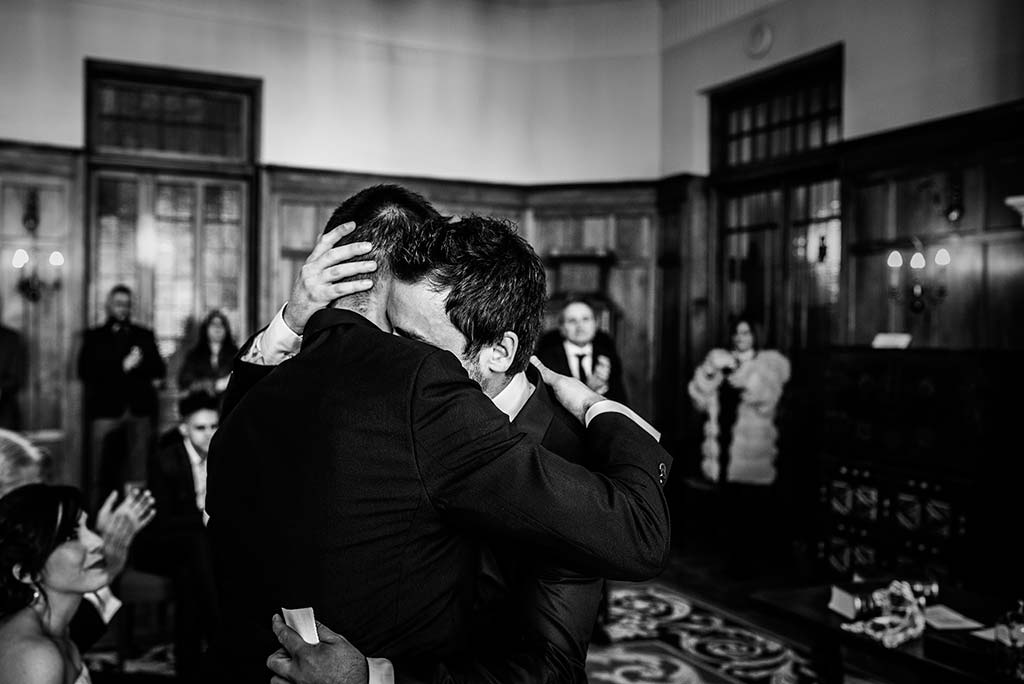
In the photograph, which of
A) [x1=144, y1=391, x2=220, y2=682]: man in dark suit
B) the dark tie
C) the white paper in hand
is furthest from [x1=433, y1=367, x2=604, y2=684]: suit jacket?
the dark tie

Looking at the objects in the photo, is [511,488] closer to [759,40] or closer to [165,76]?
[759,40]

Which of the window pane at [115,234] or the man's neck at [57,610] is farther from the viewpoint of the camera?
the window pane at [115,234]

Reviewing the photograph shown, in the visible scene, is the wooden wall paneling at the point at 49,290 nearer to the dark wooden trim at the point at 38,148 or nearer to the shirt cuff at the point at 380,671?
the dark wooden trim at the point at 38,148

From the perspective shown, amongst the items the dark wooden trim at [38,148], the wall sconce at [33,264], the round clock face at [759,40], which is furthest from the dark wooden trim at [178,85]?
the round clock face at [759,40]

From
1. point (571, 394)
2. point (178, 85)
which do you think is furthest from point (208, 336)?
point (571, 394)

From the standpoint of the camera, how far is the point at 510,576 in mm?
1565

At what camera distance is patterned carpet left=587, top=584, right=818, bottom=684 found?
4.38 m

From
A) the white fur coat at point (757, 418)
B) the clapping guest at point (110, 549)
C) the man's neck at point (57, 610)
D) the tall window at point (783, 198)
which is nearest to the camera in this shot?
the man's neck at point (57, 610)

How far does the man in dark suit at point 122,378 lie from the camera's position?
714cm

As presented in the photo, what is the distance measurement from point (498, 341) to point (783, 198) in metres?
6.50

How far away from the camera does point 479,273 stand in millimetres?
1535

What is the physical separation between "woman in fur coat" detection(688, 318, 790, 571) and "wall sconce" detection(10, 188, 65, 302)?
5.25 m

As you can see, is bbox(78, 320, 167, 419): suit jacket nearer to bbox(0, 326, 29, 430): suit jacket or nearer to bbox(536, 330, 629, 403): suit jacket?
bbox(0, 326, 29, 430): suit jacket

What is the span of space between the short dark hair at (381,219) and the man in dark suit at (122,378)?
576 cm
